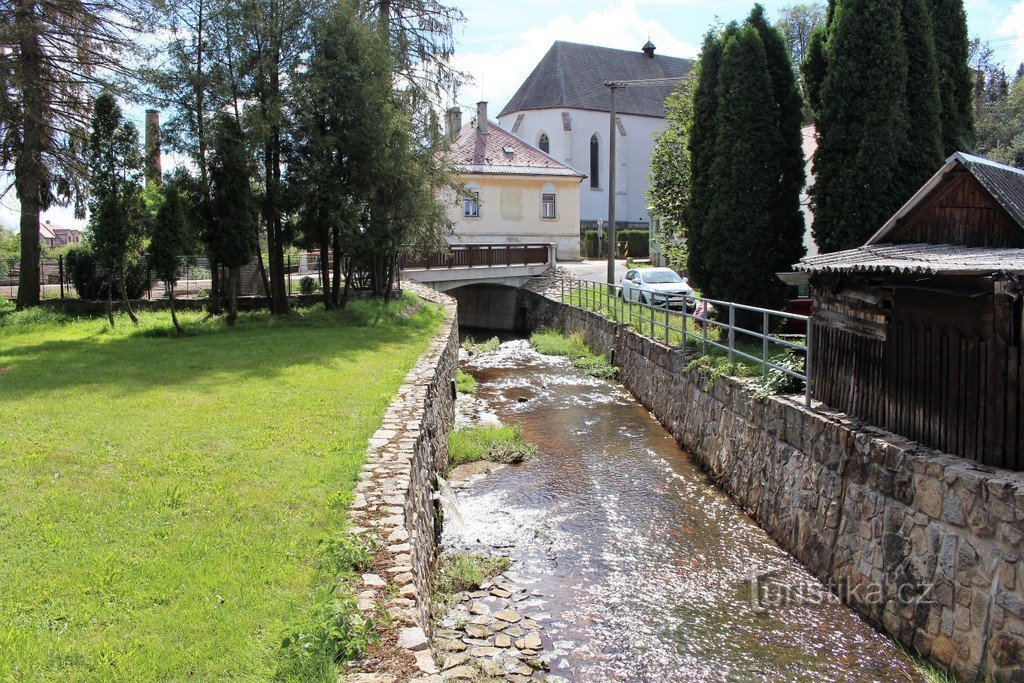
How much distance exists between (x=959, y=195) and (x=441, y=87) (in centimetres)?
1956

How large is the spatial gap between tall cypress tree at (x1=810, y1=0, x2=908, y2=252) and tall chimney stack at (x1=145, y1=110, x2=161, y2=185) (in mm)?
14455

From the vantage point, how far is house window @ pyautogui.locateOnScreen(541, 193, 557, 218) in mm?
43312

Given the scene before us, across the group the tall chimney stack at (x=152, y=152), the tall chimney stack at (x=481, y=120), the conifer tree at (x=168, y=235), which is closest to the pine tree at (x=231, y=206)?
the tall chimney stack at (x=152, y=152)

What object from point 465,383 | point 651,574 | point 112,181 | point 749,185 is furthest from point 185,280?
point 651,574

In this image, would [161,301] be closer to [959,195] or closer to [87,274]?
[87,274]

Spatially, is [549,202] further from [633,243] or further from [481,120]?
[633,243]

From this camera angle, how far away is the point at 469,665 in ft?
20.4

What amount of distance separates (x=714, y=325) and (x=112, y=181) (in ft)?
43.2

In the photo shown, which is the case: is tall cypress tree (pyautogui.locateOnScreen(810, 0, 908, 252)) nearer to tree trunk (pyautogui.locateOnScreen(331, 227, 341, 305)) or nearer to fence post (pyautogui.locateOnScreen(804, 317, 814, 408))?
fence post (pyautogui.locateOnScreen(804, 317, 814, 408))

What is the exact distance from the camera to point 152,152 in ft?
60.1

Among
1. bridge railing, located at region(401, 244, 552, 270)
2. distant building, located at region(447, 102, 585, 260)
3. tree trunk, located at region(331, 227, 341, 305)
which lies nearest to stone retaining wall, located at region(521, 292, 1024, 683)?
tree trunk, located at region(331, 227, 341, 305)

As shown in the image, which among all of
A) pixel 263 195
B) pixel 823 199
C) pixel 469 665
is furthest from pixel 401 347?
pixel 469 665

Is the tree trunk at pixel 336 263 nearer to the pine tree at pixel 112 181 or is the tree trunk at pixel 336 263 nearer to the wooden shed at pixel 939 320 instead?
the pine tree at pixel 112 181

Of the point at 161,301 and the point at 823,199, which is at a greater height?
the point at 823,199
